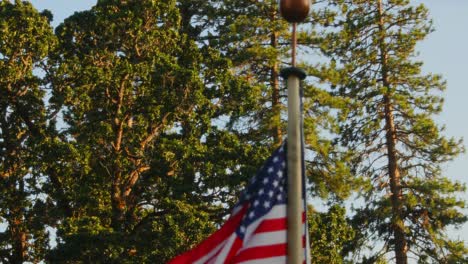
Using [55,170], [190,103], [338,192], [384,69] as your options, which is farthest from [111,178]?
[384,69]

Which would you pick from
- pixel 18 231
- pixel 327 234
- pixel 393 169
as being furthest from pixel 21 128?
pixel 393 169

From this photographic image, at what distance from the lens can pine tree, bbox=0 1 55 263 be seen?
2159cm

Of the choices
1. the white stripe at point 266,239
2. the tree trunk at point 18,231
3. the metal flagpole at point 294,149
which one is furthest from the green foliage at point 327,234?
the metal flagpole at point 294,149

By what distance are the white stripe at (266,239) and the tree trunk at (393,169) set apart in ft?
73.6

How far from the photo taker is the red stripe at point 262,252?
6395mm

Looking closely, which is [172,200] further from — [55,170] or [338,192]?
[338,192]

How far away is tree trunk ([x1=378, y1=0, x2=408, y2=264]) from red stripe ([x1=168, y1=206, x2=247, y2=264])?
22.3 metres

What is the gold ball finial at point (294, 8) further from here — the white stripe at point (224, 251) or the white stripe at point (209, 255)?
the white stripe at point (209, 255)

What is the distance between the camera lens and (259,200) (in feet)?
21.6

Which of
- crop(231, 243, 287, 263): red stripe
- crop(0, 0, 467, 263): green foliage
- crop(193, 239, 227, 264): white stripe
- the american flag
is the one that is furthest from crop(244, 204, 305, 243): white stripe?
crop(0, 0, 467, 263): green foliage

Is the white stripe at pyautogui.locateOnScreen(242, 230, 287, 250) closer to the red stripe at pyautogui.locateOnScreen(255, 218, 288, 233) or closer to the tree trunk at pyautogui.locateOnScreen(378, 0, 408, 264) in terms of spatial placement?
the red stripe at pyautogui.locateOnScreen(255, 218, 288, 233)

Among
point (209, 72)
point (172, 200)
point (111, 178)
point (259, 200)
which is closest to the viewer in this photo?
point (259, 200)

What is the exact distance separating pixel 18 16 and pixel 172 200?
23.9 ft

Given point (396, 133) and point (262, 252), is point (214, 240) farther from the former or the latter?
point (396, 133)
